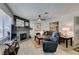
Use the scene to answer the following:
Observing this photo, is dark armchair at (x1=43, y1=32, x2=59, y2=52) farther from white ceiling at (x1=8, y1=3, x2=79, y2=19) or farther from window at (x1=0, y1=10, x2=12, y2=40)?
window at (x1=0, y1=10, x2=12, y2=40)

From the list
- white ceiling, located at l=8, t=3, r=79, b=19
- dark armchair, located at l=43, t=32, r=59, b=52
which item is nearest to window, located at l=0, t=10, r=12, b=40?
white ceiling, located at l=8, t=3, r=79, b=19

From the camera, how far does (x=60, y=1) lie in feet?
7.47

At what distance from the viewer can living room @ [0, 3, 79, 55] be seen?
227 centimetres

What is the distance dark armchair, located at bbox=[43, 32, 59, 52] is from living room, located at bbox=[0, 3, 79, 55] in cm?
7

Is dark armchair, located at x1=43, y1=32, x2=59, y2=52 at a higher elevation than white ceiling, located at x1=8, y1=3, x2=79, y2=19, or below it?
below

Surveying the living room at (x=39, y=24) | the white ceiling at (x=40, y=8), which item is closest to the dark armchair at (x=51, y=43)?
the living room at (x=39, y=24)

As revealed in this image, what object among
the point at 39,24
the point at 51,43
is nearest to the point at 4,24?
the point at 39,24

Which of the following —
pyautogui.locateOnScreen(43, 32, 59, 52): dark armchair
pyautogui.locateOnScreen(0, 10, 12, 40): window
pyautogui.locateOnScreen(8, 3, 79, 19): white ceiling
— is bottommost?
pyautogui.locateOnScreen(43, 32, 59, 52): dark armchair

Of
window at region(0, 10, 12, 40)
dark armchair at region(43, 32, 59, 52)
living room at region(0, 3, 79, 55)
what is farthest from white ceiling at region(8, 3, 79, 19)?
dark armchair at region(43, 32, 59, 52)

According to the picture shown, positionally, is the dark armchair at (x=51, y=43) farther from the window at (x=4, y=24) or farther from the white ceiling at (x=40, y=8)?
the window at (x=4, y=24)

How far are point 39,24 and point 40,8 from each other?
379 millimetres

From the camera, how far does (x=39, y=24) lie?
246 cm

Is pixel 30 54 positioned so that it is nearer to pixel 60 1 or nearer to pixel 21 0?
pixel 21 0

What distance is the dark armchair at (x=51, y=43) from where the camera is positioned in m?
2.35
